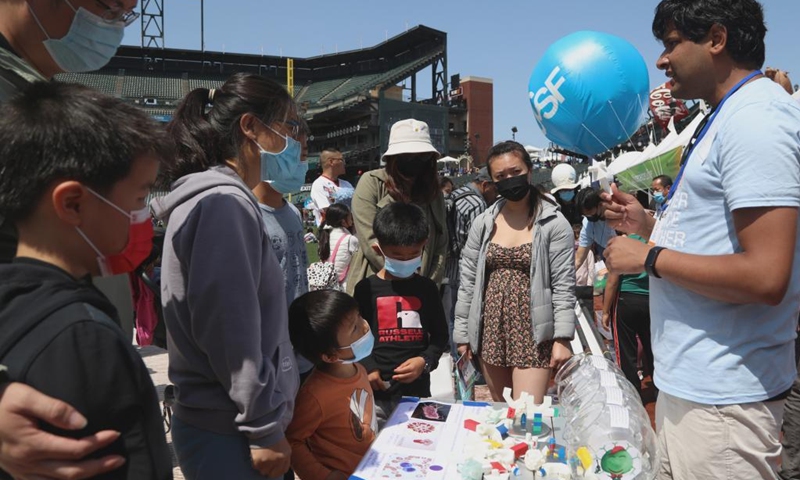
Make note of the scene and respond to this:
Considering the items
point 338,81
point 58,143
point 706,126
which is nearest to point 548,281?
point 706,126

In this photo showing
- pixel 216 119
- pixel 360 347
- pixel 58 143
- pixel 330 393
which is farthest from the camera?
pixel 360 347

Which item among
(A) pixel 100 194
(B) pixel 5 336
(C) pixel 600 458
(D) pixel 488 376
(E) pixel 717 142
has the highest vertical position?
(E) pixel 717 142

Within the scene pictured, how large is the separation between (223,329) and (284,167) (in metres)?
0.85

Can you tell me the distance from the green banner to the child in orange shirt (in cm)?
454

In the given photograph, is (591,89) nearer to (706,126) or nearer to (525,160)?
(525,160)

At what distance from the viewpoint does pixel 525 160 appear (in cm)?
352

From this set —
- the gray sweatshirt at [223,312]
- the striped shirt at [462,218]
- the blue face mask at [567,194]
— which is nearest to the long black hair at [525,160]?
the striped shirt at [462,218]

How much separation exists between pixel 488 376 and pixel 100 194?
8.93ft

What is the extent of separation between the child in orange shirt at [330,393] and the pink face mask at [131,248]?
99cm

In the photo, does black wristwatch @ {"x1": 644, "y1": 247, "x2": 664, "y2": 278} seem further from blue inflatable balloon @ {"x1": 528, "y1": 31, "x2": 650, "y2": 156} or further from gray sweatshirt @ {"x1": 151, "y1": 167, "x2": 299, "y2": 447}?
blue inflatable balloon @ {"x1": 528, "y1": 31, "x2": 650, "y2": 156}

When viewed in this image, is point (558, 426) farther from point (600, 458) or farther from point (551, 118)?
point (551, 118)

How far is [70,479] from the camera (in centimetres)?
96

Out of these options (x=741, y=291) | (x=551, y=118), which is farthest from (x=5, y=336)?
(x=551, y=118)

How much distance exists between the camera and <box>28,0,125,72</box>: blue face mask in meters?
1.72
